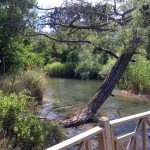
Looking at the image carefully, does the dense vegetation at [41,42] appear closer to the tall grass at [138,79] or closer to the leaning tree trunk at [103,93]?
the tall grass at [138,79]

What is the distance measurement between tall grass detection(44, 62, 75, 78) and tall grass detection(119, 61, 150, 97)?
11.0m

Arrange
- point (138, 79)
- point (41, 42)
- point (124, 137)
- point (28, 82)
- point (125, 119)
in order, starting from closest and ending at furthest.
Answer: point (125, 119)
point (124, 137)
point (41, 42)
point (28, 82)
point (138, 79)

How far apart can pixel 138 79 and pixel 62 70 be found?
12824 mm

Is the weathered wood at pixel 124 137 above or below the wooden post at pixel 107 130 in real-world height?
below

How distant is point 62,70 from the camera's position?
25.7 meters

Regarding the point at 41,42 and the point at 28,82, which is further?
the point at 28,82

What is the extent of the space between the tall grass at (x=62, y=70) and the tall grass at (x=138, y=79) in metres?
11.0

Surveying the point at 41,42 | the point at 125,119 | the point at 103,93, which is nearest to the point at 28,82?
the point at 41,42

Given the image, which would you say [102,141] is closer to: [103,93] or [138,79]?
[103,93]

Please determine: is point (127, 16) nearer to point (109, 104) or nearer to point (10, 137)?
point (10, 137)

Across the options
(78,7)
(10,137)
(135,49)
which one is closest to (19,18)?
(78,7)

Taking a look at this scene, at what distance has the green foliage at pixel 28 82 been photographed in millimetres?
9086

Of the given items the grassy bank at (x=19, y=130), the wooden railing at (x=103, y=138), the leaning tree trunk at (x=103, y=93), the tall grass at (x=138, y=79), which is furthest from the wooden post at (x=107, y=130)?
the tall grass at (x=138, y=79)

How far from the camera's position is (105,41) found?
25.6 ft
